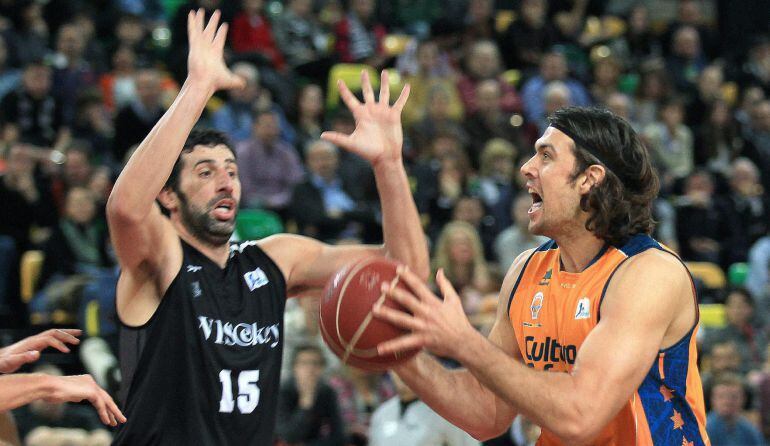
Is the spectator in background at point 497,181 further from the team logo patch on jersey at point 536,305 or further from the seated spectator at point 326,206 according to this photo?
the team logo patch on jersey at point 536,305

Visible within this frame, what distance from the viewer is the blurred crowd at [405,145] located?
863cm

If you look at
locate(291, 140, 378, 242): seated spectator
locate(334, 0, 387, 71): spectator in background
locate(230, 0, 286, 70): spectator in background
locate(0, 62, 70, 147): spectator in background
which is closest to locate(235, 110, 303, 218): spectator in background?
locate(291, 140, 378, 242): seated spectator

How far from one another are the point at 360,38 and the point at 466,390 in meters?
10.2

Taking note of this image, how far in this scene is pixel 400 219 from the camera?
4656 mm

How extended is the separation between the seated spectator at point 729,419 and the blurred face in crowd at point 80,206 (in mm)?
5129

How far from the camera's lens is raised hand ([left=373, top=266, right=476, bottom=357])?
3479 millimetres

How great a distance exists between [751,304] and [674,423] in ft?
21.5

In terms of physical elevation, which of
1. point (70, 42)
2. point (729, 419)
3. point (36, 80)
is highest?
point (70, 42)

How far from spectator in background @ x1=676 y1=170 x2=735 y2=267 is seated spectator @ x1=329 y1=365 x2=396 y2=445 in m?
5.02

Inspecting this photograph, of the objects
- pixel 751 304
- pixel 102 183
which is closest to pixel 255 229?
pixel 102 183

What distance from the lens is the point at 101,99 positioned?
36.9 feet

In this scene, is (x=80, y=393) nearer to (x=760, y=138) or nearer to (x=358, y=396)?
(x=358, y=396)

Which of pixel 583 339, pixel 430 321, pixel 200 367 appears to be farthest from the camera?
pixel 200 367

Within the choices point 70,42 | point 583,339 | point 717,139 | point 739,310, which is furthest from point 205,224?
point 717,139
